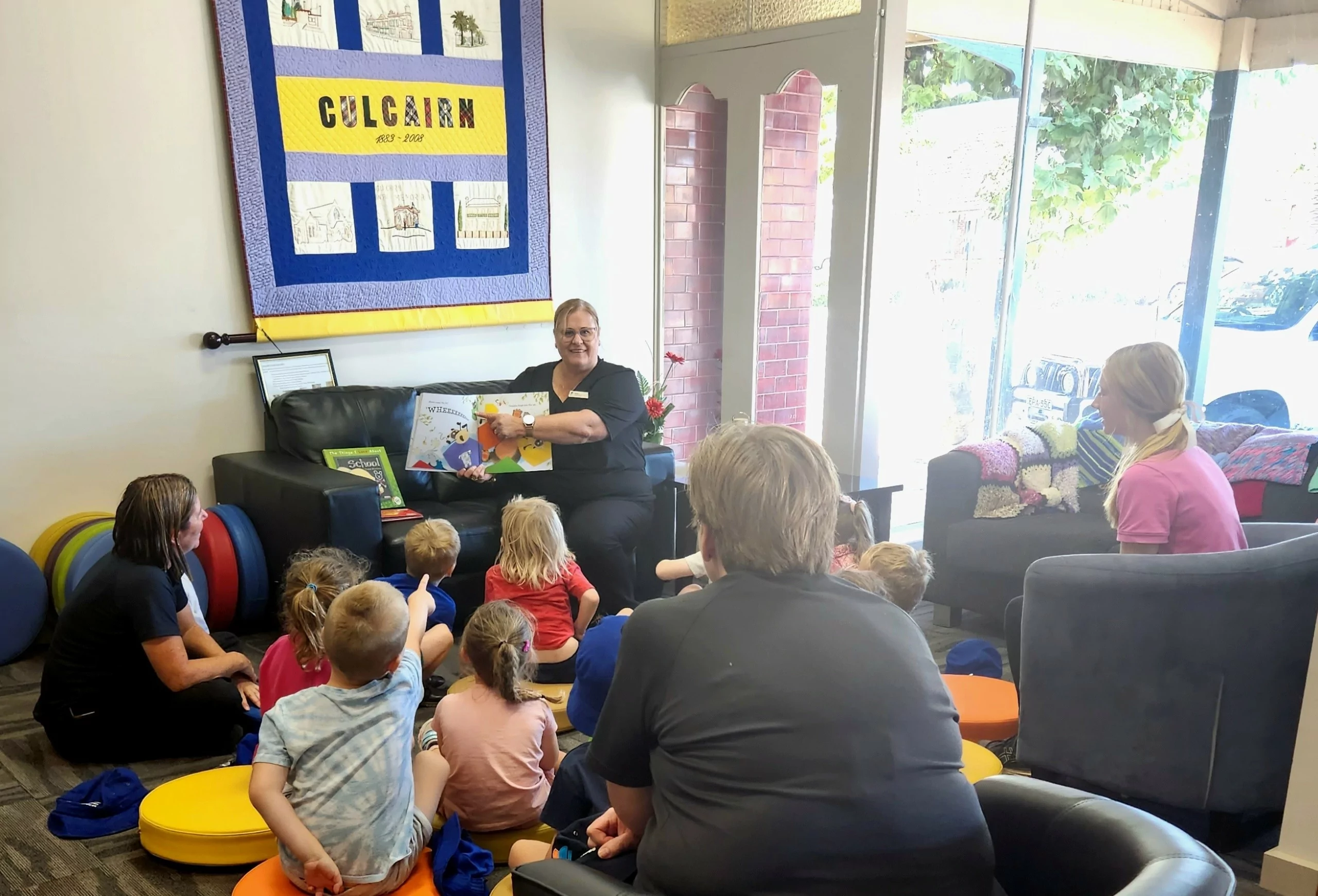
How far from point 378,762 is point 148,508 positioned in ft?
3.65

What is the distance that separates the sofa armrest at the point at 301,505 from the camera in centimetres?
368

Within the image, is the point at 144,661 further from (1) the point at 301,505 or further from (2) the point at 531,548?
(2) the point at 531,548

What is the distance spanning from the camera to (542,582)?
3193 millimetres

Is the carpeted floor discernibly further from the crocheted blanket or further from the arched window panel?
the arched window panel

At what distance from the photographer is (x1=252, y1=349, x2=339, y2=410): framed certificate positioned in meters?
4.31

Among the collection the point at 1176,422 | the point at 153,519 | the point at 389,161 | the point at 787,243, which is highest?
the point at 389,161

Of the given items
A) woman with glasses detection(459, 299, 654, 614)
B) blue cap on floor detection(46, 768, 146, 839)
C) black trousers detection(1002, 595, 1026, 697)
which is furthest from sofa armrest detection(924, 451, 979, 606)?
blue cap on floor detection(46, 768, 146, 839)

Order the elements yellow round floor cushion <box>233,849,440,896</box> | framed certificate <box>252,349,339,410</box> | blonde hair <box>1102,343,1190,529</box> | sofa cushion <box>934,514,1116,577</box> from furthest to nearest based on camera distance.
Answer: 1. framed certificate <box>252,349,339,410</box>
2. sofa cushion <box>934,514,1116,577</box>
3. blonde hair <box>1102,343,1190,529</box>
4. yellow round floor cushion <box>233,849,440,896</box>

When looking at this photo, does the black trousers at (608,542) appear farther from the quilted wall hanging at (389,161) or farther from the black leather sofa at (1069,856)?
the black leather sofa at (1069,856)

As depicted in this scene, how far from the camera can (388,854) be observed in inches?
81.7

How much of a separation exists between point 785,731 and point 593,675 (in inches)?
31.4

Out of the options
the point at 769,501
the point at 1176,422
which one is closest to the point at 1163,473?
the point at 1176,422

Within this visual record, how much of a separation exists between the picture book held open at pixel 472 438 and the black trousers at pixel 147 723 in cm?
130

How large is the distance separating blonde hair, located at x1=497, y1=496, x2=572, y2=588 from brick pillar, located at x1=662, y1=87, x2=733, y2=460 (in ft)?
7.81
